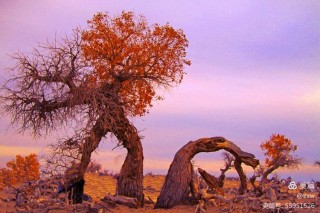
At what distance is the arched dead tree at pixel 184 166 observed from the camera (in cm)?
1772

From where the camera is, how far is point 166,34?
20.0m

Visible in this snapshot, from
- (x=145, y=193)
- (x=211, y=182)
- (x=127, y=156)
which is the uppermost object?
(x=127, y=156)

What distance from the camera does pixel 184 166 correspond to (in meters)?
18.2

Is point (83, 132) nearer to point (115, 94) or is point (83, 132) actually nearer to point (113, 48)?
point (115, 94)

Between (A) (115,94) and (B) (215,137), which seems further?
(B) (215,137)

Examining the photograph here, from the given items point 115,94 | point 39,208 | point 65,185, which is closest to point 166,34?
point 115,94

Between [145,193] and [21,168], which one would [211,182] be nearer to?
[145,193]

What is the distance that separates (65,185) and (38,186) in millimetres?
946

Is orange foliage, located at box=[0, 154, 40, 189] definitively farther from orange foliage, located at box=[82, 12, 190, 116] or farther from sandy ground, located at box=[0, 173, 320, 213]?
orange foliage, located at box=[82, 12, 190, 116]

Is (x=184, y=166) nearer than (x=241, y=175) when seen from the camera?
Yes

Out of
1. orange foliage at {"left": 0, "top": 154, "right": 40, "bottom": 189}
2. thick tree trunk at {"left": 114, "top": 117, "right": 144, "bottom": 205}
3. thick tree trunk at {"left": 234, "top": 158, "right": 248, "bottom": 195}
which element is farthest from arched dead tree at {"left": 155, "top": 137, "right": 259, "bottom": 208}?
orange foliage at {"left": 0, "top": 154, "right": 40, "bottom": 189}

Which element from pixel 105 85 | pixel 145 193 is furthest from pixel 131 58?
pixel 145 193

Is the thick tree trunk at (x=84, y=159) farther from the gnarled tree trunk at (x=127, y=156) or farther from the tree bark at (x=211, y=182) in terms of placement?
the tree bark at (x=211, y=182)

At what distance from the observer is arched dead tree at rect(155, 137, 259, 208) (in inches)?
698
